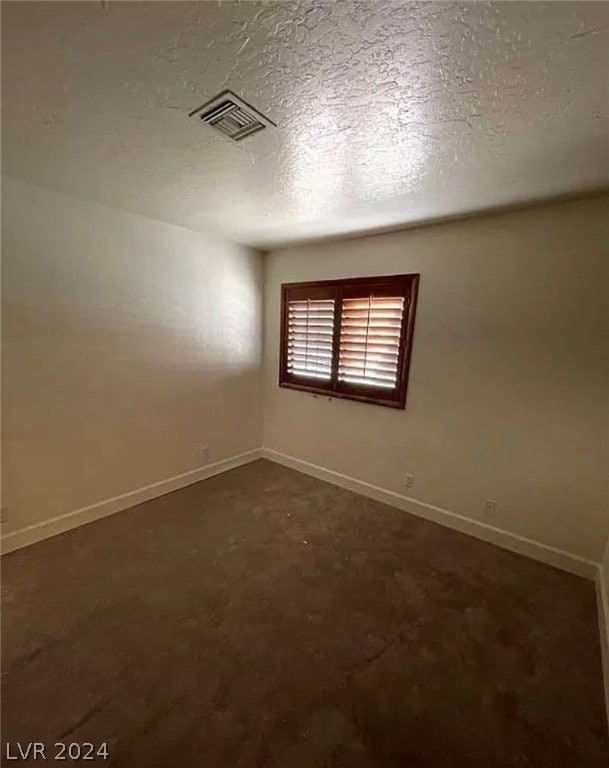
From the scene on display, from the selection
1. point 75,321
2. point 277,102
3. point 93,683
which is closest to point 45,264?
point 75,321

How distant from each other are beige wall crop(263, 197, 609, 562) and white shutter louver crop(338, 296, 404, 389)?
0.20 metres

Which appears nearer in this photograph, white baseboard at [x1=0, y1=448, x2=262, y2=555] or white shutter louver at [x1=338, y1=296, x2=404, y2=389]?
white baseboard at [x1=0, y1=448, x2=262, y2=555]

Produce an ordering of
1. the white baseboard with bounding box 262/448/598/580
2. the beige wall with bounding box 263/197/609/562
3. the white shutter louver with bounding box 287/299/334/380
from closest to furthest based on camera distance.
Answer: the beige wall with bounding box 263/197/609/562 < the white baseboard with bounding box 262/448/598/580 < the white shutter louver with bounding box 287/299/334/380

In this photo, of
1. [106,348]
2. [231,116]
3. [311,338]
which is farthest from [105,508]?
[231,116]

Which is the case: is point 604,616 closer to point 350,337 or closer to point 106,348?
point 350,337

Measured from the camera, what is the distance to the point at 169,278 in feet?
9.35

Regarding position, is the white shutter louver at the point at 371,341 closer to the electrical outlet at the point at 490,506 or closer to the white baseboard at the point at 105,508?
the electrical outlet at the point at 490,506

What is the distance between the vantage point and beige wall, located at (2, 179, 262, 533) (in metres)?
2.14

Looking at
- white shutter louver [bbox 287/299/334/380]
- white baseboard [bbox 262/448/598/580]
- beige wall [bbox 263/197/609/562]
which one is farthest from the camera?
white shutter louver [bbox 287/299/334/380]

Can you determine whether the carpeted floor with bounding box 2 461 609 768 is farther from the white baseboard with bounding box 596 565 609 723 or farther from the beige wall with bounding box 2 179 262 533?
the beige wall with bounding box 2 179 262 533

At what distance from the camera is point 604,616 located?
1.80 metres

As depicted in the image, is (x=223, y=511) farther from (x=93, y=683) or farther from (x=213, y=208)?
(x=213, y=208)

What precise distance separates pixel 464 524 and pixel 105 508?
2814mm

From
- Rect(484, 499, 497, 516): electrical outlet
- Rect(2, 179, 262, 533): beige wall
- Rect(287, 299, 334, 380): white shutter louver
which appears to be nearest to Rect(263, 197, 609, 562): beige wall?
Rect(484, 499, 497, 516): electrical outlet
